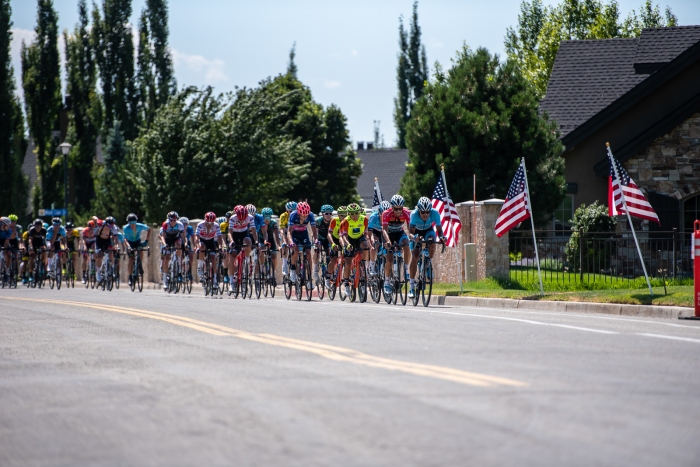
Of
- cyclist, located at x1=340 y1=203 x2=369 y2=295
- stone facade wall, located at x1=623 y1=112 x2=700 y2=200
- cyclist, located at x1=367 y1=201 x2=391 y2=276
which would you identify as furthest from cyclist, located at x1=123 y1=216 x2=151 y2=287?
stone facade wall, located at x1=623 y1=112 x2=700 y2=200

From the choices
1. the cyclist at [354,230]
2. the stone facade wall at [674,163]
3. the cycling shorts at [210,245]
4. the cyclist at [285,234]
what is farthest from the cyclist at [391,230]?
the stone facade wall at [674,163]

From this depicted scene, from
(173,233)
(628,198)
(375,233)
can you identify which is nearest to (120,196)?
(173,233)

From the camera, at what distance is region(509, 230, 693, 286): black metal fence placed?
73.9ft

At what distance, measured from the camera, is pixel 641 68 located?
1400 inches

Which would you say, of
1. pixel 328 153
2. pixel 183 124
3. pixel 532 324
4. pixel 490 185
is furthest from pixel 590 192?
pixel 328 153

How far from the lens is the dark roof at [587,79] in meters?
36.6

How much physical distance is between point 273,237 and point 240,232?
2.50 feet

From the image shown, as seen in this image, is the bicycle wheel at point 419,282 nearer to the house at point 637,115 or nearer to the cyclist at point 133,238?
the cyclist at point 133,238

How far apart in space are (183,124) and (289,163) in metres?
5.34

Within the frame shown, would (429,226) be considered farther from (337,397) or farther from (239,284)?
(337,397)

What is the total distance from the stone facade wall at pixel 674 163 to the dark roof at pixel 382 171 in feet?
173

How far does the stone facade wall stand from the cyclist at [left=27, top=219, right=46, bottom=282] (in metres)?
18.6

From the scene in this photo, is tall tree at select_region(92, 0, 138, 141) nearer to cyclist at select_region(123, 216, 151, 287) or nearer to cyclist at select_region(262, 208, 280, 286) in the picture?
cyclist at select_region(123, 216, 151, 287)

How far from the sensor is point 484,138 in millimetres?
31547
